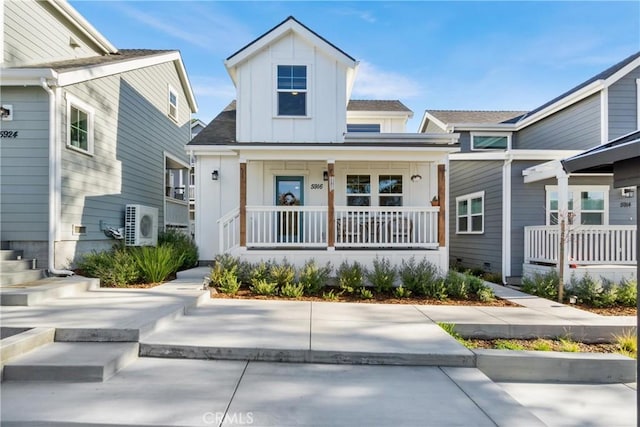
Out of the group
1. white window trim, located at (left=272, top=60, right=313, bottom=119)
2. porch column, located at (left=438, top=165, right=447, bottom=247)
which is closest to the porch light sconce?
porch column, located at (left=438, top=165, right=447, bottom=247)

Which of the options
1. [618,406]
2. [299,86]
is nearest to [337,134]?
[299,86]

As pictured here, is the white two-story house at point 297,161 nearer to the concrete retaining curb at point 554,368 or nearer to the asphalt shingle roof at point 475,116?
the concrete retaining curb at point 554,368

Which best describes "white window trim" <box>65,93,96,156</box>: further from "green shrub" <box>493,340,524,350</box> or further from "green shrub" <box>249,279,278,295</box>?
"green shrub" <box>493,340,524,350</box>

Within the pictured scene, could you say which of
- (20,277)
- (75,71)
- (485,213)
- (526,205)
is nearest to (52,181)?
(20,277)

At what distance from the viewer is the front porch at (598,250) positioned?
822 cm

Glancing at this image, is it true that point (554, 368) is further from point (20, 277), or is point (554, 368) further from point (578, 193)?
point (20, 277)

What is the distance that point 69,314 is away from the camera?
4.73m

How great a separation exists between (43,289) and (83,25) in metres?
7.60

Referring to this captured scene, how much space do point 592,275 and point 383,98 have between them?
10507mm

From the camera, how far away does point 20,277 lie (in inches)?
240

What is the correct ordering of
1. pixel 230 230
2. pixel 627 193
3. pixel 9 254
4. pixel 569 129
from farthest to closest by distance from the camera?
pixel 569 129 → pixel 627 193 → pixel 230 230 → pixel 9 254

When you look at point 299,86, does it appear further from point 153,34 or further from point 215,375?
point 215,375

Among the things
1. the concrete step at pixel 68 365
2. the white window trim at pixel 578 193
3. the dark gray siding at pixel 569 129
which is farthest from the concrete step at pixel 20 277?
the dark gray siding at pixel 569 129

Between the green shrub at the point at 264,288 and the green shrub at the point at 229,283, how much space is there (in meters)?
0.33
